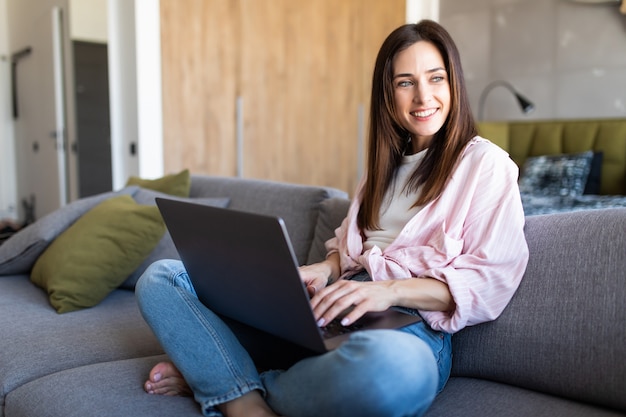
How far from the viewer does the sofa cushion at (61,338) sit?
55.7 inches

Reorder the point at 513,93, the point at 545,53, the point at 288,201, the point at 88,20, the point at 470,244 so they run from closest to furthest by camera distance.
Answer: the point at 470,244 < the point at 288,201 < the point at 545,53 < the point at 513,93 < the point at 88,20

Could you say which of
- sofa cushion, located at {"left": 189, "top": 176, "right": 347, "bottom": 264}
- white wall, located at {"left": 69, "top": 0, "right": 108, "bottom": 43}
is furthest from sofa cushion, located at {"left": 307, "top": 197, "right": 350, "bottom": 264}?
white wall, located at {"left": 69, "top": 0, "right": 108, "bottom": 43}

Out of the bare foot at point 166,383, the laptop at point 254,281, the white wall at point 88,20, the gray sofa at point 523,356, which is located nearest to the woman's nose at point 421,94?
the gray sofa at point 523,356

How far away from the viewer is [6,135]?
6.40 metres

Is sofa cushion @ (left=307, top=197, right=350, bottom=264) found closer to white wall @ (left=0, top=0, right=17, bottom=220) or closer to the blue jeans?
the blue jeans

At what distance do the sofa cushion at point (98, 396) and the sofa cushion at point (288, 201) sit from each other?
2.44 ft

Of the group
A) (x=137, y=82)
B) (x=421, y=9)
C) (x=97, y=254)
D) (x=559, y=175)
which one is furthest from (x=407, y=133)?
(x=421, y=9)

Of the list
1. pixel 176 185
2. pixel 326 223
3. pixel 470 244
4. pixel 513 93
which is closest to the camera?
pixel 470 244

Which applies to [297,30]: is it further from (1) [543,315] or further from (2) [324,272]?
(1) [543,315]

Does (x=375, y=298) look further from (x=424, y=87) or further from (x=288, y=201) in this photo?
(x=288, y=201)

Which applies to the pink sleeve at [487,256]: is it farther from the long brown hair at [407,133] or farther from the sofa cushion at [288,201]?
the sofa cushion at [288,201]

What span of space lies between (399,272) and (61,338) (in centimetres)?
91

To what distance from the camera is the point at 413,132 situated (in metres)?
1.45

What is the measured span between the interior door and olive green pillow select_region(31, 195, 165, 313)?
10.5ft
